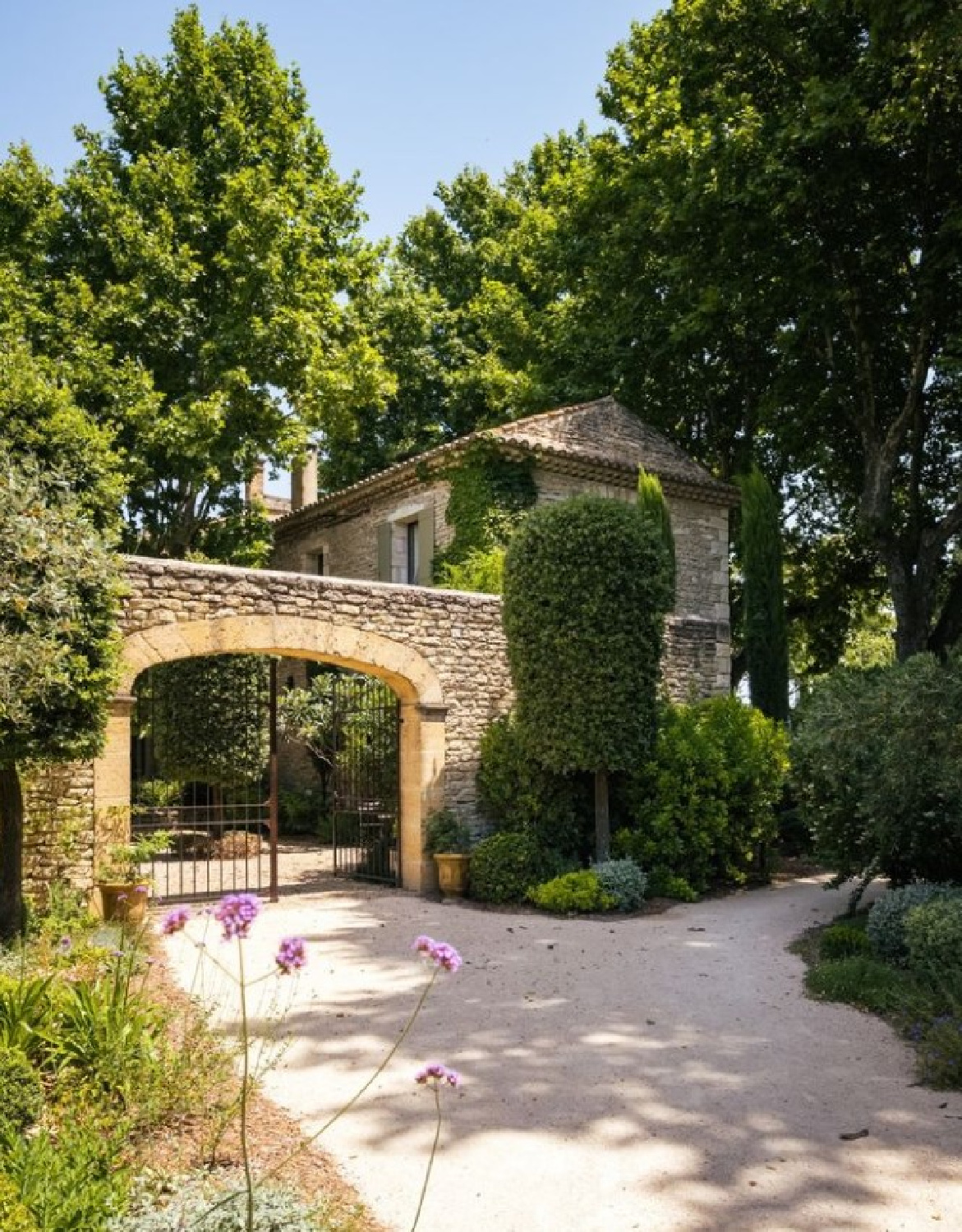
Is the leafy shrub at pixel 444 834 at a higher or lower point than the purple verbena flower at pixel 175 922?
lower

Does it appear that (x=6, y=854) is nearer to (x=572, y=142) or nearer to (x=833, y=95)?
(x=833, y=95)

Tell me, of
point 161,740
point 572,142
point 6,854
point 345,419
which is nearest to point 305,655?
point 6,854

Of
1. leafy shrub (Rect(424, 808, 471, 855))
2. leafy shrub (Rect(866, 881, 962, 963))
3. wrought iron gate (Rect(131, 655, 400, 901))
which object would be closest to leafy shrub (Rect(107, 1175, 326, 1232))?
leafy shrub (Rect(866, 881, 962, 963))

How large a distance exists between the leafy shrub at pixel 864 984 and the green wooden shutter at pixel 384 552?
1089 centimetres

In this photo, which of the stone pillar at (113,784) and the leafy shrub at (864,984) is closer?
the leafy shrub at (864,984)

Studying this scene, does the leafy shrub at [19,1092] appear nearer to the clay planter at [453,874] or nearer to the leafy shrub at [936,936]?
the leafy shrub at [936,936]

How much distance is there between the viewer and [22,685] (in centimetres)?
650

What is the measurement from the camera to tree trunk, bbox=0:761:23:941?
7.14 metres

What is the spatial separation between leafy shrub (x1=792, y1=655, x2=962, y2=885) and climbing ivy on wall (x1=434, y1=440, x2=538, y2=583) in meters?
6.61

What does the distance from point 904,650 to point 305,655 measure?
10368mm

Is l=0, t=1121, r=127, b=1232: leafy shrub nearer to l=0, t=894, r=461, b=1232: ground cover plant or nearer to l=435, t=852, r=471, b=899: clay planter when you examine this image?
l=0, t=894, r=461, b=1232: ground cover plant

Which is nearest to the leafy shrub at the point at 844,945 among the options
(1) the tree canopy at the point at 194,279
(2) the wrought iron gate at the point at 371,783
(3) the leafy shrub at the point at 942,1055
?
(3) the leafy shrub at the point at 942,1055

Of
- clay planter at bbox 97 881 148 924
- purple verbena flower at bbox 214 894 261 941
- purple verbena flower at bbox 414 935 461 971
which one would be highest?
purple verbena flower at bbox 214 894 261 941

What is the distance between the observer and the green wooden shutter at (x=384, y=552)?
16531 millimetres
